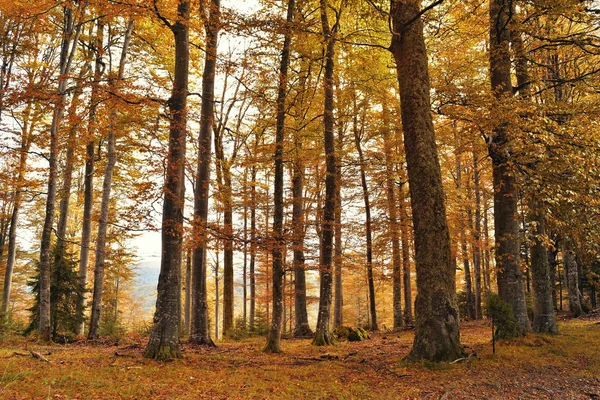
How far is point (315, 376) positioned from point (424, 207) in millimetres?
3940

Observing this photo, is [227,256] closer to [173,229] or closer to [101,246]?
[101,246]

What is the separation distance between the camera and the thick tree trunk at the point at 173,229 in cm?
755

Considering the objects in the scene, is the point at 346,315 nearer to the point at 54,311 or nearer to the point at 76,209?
the point at 76,209

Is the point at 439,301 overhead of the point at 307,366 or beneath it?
overhead

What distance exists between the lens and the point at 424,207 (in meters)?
7.42

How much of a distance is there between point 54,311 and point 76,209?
13.7 meters

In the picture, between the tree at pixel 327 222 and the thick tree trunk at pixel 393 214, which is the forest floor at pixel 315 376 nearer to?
the tree at pixel 327 222

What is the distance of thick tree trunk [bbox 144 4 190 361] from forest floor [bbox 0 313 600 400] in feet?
1.62

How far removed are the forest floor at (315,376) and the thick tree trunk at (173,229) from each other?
49cm

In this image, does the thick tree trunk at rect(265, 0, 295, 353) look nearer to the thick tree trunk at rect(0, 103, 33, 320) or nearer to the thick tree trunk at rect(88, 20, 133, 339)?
the thick tree trunk at rect(88, 20, 133, 339)

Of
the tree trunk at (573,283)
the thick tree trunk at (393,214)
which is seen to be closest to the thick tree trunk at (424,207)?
the thick tree trunk at (393,214)

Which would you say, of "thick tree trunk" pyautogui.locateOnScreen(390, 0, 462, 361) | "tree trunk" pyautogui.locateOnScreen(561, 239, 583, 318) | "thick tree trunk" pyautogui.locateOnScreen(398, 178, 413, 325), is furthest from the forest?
"tree trunk" pyautogui.locateOnScreen(561, 239, 583, 318)

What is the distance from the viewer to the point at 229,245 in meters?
9.47

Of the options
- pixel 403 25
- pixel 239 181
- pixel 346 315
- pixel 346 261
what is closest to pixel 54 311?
pixel 239 181
